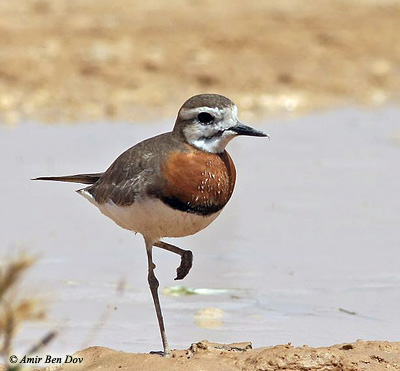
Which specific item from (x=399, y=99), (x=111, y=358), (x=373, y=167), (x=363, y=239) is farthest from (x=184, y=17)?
(x=111, y=358)

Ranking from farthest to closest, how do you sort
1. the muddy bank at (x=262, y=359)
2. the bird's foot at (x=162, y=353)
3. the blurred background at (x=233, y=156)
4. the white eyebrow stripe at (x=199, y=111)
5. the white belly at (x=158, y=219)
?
the blurred background at (x=233, y=156) < the white eyebrow stripe at (x=199, y=111) < the white belly at (x=158, y=219) < the bird's foot at (x=162, y=353) < the muddy bank at (x=262, y=359)

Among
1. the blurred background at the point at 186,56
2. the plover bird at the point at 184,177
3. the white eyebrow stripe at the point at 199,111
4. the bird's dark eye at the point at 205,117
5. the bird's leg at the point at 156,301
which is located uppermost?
the blurred background at the point at 186,56

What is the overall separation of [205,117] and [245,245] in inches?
96.0

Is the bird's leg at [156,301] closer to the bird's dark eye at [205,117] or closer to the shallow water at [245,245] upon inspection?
the shallow water at [245,245]

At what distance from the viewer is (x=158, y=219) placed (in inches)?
237

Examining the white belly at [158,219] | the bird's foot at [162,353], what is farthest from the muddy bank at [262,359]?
the white belly at [158,219]

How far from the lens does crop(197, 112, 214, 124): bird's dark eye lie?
6117 millimetres

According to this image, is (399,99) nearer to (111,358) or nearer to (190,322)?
(190,322)

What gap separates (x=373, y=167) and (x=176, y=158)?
4.90 metres

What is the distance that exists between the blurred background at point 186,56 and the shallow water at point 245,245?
4.45 feet

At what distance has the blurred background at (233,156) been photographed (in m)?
6.91

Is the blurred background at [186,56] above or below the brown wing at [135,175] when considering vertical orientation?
above

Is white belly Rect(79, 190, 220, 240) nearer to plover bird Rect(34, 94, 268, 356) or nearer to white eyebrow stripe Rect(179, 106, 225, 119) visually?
plover bird Rect(34, 94, 268, 356)

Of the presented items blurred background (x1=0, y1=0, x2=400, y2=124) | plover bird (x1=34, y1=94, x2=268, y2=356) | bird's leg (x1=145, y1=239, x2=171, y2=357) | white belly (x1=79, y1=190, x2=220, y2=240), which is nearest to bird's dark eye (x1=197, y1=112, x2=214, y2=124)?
plover bird (x1=34, y1=94, x2=268, y2=356)
